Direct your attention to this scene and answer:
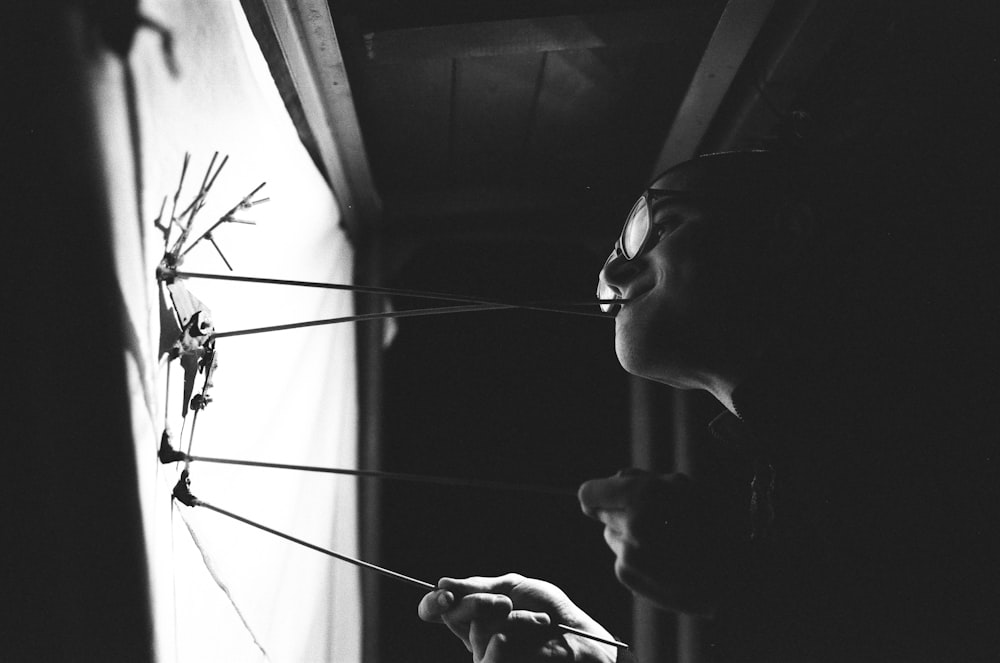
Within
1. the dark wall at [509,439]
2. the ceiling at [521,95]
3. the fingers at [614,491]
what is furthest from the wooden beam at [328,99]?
the fingers at [614,491]

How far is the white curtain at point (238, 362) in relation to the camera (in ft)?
1.90

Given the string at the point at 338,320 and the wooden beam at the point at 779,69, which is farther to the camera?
the wooden beam at the point at 779,69

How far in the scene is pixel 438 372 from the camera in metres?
1.36

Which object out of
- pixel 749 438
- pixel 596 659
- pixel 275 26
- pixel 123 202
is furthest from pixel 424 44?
pixel 596 659

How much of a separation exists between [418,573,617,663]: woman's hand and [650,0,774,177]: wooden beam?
0.67 m

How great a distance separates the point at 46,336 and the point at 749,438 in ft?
1.89

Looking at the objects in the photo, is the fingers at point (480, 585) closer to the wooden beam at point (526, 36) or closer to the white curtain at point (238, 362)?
the white curtain at point (238, 362)

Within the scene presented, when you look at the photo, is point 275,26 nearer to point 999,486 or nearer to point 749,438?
point 749,438

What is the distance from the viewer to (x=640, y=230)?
713 millimetres

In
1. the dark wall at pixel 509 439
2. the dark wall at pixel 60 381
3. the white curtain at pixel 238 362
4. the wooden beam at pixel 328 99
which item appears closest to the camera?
the dark wall at pixel 60 381

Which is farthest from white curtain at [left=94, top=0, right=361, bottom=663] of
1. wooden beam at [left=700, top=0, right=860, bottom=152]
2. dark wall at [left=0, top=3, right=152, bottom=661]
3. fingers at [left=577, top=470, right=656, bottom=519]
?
wooden beam at [left=700, top=0, right=860, bottom=152]

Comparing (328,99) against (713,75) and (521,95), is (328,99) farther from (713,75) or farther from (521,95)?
(713,75)

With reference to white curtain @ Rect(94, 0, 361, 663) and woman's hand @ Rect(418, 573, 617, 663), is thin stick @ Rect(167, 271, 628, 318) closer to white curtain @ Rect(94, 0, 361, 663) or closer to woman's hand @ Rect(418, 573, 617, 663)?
white curtain @ Rect(94, 0, 361, 663)

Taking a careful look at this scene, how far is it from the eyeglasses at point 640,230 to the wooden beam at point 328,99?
1.32 feet
